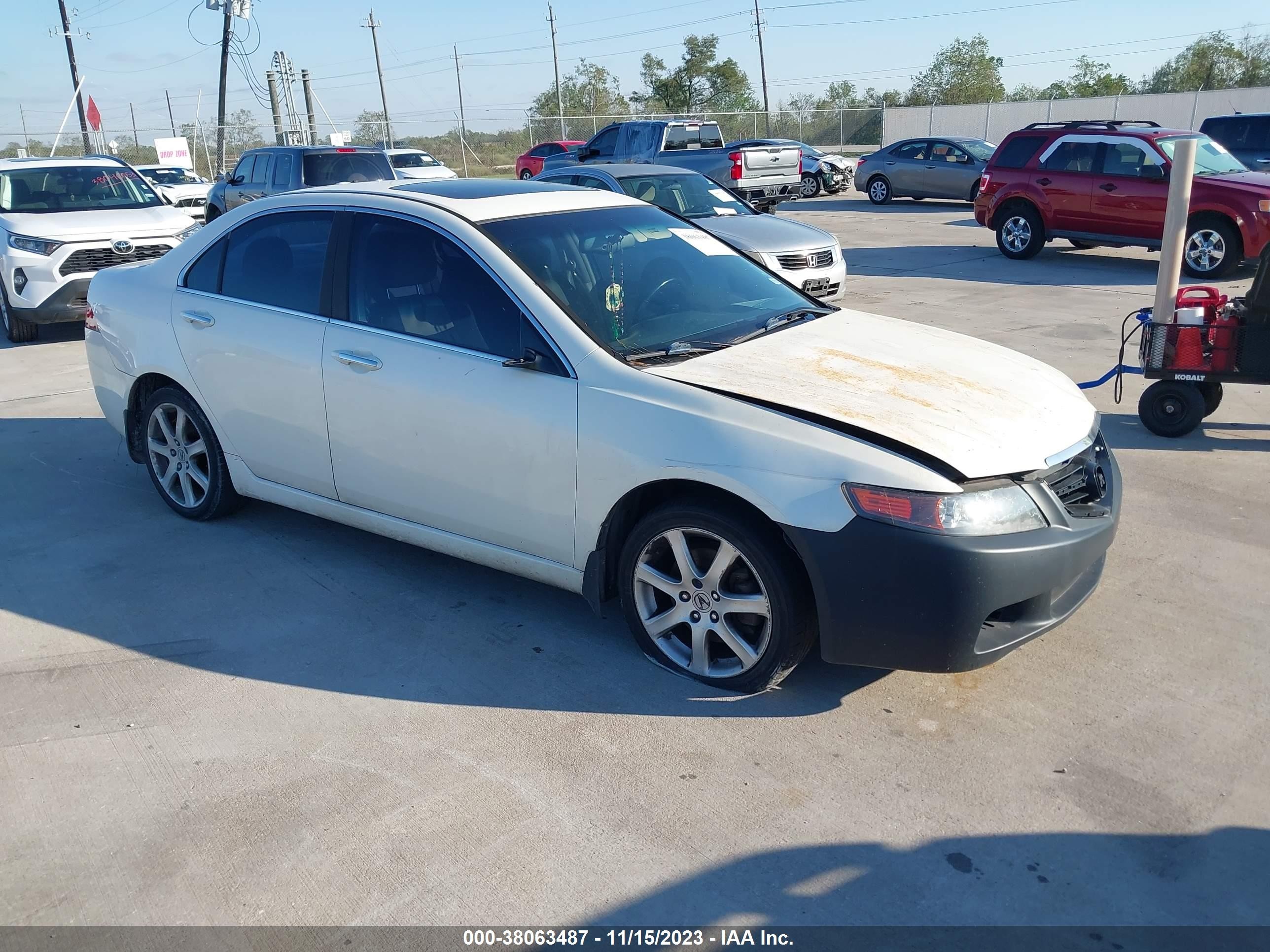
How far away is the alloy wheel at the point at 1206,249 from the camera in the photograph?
502 inches

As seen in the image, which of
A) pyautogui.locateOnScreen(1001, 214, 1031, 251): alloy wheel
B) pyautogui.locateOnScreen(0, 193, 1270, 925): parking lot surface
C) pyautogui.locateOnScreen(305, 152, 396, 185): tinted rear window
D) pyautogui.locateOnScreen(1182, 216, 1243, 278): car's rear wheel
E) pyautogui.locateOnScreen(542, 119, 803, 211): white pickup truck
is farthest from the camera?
pyautogui.locateOnScreen(542, 119, 803, 211): white pickup truck

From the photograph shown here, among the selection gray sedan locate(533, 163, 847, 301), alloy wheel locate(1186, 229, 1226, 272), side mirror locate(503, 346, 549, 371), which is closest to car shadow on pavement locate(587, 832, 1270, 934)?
side mirror locate(503, 346, 549, 371)

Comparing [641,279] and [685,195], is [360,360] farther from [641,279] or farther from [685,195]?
[685,195]

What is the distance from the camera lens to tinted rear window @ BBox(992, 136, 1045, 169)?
14.9 meters

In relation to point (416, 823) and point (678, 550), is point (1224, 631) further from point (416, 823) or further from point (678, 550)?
point (416, 823)

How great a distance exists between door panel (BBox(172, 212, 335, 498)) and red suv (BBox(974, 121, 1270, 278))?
11.3 m

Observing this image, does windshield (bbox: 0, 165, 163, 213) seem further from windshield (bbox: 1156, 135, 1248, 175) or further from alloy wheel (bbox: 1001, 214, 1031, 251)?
windshield (bbox: 1156, 135, 1248, 175)

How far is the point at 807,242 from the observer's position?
10.7 metres

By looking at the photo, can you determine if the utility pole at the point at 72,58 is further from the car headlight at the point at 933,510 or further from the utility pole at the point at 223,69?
the car headlight at the point at 933,510

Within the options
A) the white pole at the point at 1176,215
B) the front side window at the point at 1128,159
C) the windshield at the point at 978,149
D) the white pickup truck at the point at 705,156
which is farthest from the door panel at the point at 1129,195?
the windshield at the point at 978,149

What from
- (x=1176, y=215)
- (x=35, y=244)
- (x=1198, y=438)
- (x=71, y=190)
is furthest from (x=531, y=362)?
(x=71, y=190)

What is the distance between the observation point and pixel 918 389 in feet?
12.7

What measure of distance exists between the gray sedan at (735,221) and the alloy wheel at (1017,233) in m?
4.93

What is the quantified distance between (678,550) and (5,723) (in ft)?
8.26
